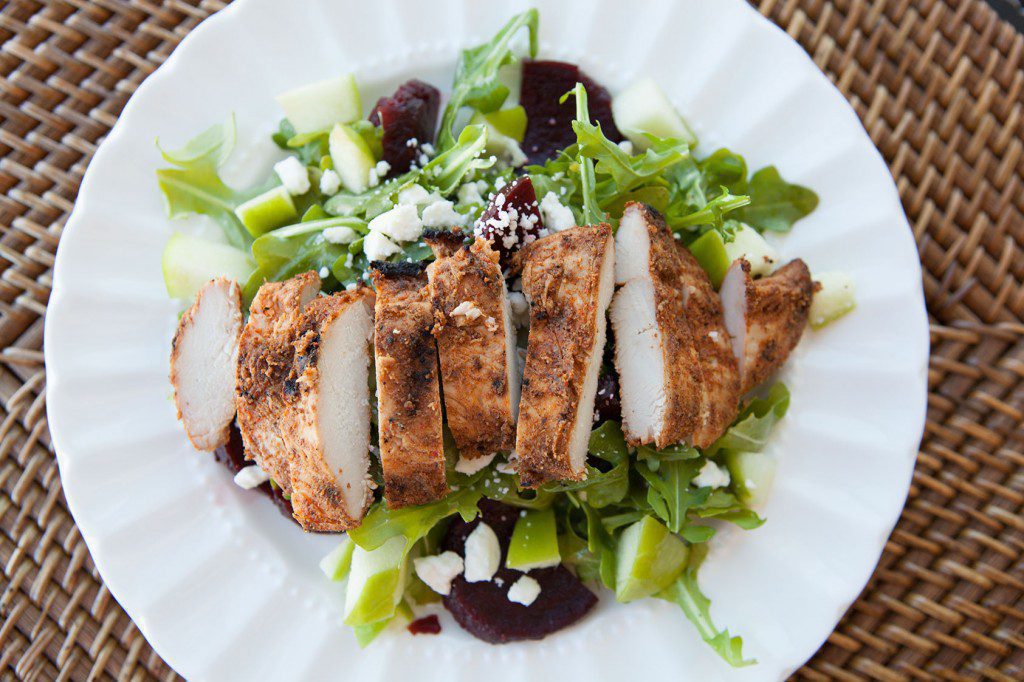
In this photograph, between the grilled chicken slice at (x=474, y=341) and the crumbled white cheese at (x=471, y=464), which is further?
the crumbled white cheese at (x=471, y=464)

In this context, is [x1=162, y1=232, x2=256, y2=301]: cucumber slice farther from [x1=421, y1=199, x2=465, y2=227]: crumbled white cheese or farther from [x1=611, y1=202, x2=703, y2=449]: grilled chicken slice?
[x1=611, y1=202, x2=703, y2=449]: grilled chicken slice

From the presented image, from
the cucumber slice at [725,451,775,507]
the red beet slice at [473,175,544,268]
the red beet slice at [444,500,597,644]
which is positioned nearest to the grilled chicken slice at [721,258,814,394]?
the cucumber slice at [725,451,775,507]

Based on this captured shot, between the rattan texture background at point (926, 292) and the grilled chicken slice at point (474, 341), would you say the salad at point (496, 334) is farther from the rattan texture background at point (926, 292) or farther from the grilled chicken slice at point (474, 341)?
the rattan texture background at point (926, 292)

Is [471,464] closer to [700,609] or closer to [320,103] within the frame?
[700,609]

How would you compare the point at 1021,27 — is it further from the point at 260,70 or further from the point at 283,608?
the point at 283,608

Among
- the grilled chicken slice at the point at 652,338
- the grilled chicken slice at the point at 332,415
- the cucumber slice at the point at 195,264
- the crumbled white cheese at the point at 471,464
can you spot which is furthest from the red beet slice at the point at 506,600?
the cucumber slice at the point at 195,264

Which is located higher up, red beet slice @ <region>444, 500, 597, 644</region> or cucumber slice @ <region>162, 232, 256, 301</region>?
cucumber slice @ <region>162, 232, 256, 301</region>
